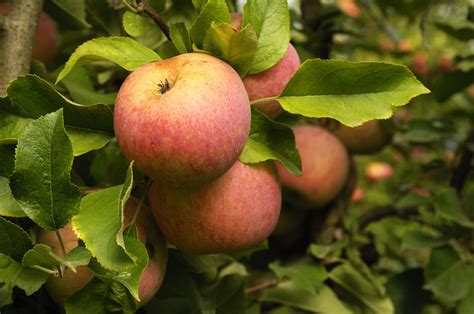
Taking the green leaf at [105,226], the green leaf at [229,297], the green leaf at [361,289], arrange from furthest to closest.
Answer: the green leaf at [361,289] < the green leaf at [229,297] < the green leaf at [105,226]

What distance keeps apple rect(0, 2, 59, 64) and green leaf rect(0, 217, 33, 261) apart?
1.61 ft

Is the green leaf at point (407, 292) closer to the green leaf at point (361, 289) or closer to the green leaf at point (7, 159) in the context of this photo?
Answer: the green leaf at point (361, 289)

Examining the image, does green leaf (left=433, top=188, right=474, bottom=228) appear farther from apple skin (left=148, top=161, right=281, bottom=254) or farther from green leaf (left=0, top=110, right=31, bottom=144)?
green leaf (left=0, top=110, right=31, bottom=144)

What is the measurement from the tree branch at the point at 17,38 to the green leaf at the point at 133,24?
0.11 metres

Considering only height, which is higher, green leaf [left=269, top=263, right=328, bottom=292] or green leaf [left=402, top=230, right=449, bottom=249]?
green leaf [left=269, top=263, right=328, bottom=292]

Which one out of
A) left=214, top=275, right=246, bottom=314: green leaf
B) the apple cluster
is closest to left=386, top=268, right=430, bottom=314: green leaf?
left=214, top=275, right=246, bottom=314: green leaf

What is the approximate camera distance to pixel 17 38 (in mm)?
786

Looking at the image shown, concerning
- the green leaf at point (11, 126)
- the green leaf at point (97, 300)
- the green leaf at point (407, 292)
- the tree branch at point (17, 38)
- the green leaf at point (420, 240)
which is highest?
the tree branch at point (17, 38)

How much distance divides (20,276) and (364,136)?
800 millimetres

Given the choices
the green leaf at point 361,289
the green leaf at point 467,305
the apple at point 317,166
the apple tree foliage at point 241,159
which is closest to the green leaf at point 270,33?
the apple tree foliage at point 241,159

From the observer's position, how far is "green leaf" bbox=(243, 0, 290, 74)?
2.40ft

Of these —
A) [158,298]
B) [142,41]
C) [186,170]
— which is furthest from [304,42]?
[186,170]

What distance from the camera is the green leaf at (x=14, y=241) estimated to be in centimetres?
65

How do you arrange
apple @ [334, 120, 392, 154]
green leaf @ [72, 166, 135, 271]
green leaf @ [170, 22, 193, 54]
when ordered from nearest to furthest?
green leaf @ [72, 166, 135, 271] → green leaf @ [170, 22, 193, 54] → apple @ [334, 120, 392, 154]
